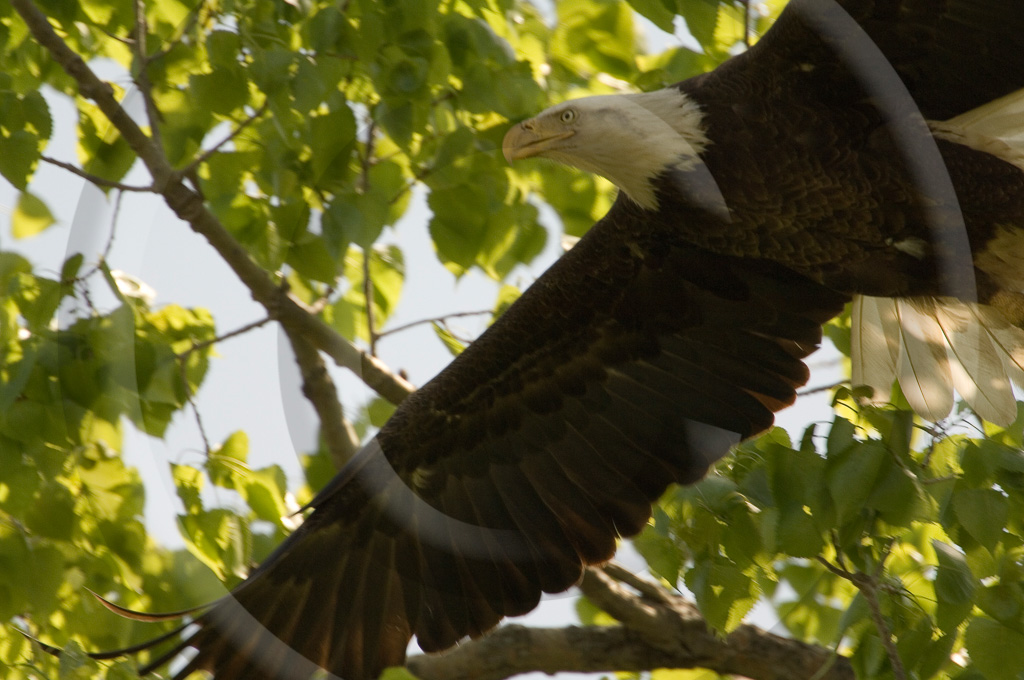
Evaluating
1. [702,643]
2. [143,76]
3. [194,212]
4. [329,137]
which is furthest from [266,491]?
[702,643]

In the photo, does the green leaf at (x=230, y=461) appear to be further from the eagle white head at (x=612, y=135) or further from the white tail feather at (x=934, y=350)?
the white tail feather at (x=934, y=350)

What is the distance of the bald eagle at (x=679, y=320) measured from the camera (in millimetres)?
2902

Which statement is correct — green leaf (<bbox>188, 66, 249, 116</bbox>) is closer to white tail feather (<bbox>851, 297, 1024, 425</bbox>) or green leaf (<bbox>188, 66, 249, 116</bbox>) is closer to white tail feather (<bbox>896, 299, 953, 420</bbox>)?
white tail feather (<bbox>851, 297, 1024, 425</bbox>)

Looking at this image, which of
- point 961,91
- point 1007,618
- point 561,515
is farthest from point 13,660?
point 961,91

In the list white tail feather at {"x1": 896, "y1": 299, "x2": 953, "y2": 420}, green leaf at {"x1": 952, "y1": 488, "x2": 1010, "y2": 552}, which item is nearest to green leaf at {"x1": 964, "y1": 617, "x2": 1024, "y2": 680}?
green leaf at {"x1": 952, "y1": 488, "x2": 1010, "y2": 552}

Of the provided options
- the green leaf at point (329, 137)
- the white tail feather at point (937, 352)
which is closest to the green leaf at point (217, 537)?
the green leaf at point (329, 137)

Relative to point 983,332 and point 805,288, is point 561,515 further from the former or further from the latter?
point 983,332

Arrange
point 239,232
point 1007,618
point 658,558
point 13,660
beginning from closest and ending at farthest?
1. point 1007,618
2. point 658,558
3. point 13,660
4. point 239,232

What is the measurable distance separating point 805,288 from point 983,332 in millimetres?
601

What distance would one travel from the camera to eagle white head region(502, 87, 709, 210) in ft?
9.82

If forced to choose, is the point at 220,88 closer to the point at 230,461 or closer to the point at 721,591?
the point at 230,461

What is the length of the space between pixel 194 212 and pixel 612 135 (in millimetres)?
1169

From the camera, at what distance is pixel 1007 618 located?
2014 millimetres

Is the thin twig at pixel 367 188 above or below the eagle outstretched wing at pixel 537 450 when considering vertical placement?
above
